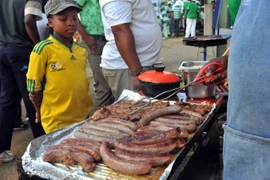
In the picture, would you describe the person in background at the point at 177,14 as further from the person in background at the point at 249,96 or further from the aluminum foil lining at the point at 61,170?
the person in background at the point at 249,96

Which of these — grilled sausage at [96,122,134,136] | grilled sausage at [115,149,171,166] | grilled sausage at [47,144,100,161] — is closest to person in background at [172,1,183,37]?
grilled sausage at [96,122,134,136]

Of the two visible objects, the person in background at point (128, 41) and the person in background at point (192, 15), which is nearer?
the person in background at point (128, 41)

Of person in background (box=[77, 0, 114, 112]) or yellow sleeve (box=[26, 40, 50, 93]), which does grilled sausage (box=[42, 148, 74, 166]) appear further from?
person in background (box=[77, 0, 114, 112])

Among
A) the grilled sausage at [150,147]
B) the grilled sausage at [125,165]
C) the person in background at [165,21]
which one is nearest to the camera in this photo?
the grilled sausage at [125,165]

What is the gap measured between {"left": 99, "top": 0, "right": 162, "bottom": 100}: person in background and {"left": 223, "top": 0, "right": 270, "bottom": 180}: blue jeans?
7.41 ft

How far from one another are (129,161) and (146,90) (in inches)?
47.6

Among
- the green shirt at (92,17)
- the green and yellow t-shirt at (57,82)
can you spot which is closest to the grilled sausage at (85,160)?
the green and yellow t-shirt at (57,82)

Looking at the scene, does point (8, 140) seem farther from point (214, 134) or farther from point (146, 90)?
point (214, 134)

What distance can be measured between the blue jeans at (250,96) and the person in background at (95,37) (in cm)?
399

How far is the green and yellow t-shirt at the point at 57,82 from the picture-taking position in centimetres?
317

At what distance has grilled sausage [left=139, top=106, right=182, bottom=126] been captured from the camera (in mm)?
2340

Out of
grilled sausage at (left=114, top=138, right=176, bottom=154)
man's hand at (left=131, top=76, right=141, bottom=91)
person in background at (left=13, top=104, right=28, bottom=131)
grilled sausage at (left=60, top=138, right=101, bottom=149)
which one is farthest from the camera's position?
person in background at (left=13, top=104, right=28, bottom=131)

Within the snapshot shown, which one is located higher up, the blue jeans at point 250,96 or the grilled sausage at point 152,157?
the blue jeans at point 250,96

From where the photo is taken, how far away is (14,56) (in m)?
4.32
